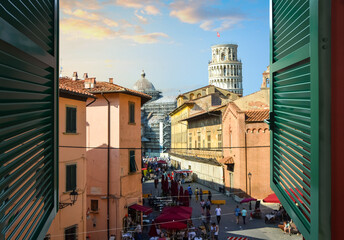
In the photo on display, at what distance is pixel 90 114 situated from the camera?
22.0m

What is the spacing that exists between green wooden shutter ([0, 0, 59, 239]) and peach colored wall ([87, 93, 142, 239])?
690 inches

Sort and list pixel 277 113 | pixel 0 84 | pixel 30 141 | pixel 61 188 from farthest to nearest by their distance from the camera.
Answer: pixel 61 188 → pixel 277 113 → pixel 30 141 → pixel 0 84

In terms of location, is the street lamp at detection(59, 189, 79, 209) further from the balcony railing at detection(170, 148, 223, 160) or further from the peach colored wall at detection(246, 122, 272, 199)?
the balcony railing at detection(170, 148, 223, 160)

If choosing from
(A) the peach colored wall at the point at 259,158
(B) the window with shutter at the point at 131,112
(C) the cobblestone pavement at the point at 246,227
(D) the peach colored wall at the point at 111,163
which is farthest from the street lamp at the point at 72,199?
(A) the peach colored wall at the point at 259,158

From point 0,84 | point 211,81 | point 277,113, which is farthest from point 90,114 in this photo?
point 211,81

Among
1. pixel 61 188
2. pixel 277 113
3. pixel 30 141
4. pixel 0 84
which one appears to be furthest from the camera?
pixel 61 188

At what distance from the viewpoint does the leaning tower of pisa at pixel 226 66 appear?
4685 inches

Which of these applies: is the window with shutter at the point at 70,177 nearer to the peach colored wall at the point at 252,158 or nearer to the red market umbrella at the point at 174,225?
the red market umbrella at the point at 174,225

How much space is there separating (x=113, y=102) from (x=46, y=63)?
59.9 feet

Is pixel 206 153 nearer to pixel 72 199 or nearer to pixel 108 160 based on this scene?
pixel 108 160
